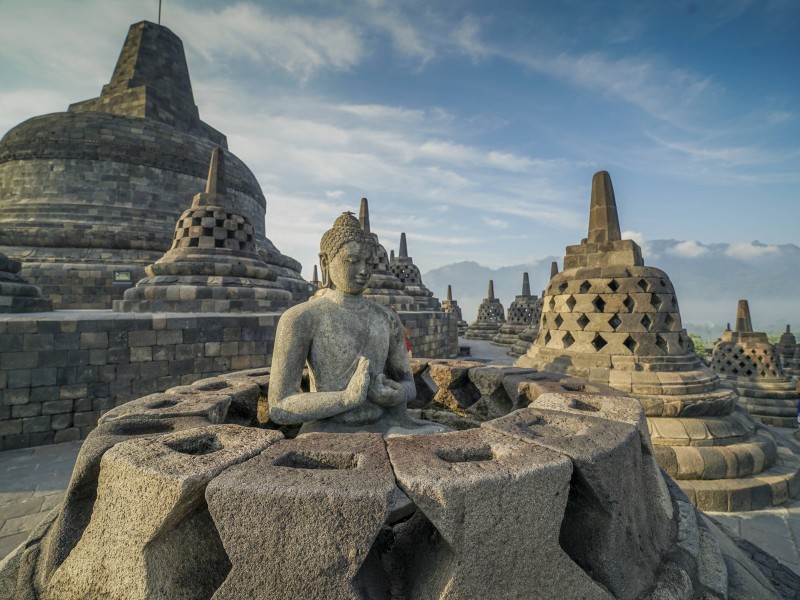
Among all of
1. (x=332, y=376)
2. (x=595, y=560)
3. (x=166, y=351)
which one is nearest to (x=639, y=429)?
(x=595, y=560)

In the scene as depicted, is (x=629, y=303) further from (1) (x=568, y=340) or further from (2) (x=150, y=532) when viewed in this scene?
(2) (x=150, y=532)

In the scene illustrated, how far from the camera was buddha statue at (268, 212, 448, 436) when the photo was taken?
220 cm

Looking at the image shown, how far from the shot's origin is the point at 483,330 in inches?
958

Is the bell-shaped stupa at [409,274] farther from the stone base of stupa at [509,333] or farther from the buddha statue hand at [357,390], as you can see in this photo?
the buddha statue hand at [357,390]

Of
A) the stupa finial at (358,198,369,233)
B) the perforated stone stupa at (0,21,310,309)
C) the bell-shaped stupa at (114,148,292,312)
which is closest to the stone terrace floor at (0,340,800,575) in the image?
the bell-shaped stupa at (114,148,292,312)

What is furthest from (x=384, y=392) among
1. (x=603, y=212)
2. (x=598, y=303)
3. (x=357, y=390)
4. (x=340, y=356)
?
(x=603, y=212)

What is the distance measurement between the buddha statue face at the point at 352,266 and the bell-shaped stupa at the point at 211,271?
6.16m

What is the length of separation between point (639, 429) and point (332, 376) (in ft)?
5.63

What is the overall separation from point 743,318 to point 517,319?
33.0 feet

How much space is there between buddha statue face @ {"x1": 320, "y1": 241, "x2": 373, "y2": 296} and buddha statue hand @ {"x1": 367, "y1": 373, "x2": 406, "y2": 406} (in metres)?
0.61

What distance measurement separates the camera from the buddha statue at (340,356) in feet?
7.22

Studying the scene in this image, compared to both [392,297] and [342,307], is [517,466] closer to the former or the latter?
[342,307]

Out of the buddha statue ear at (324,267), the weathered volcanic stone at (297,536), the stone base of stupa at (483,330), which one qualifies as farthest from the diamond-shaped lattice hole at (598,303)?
the stone base of stupa at (483,330)

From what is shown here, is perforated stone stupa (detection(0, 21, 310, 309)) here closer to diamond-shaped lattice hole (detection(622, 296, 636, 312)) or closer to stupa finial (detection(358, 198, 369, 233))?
stupa finial (detection(358, 198, 369, 233))
